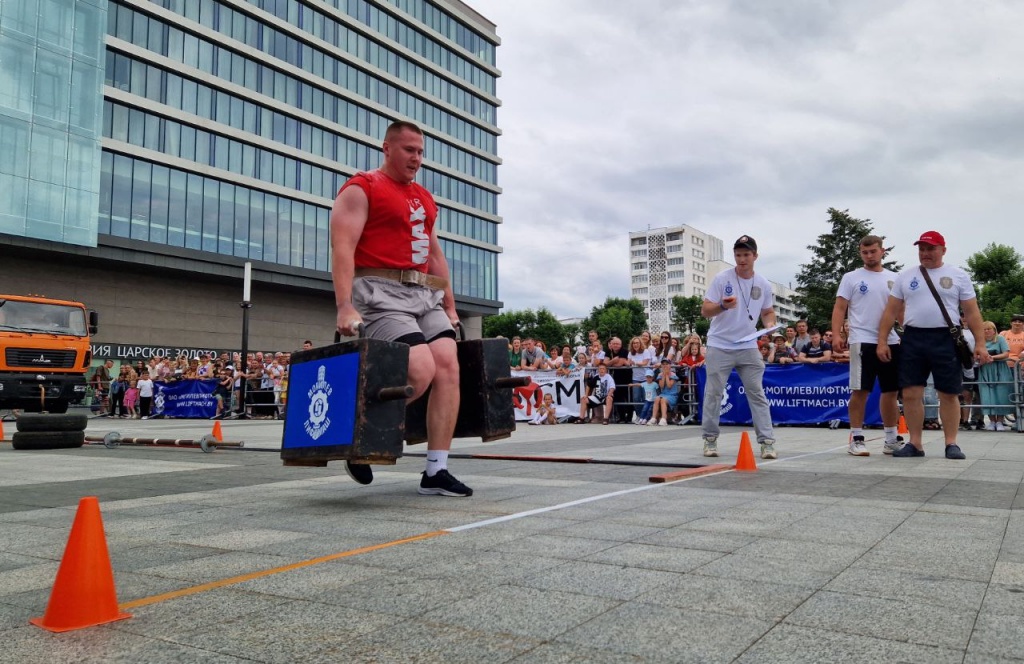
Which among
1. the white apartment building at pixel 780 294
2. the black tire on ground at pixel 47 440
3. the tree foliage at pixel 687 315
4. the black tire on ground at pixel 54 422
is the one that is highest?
the white apartment building at pixel 780 294

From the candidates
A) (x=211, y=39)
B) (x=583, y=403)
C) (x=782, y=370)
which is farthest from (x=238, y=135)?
(x=782, y=370)

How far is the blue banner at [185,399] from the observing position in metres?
22.2

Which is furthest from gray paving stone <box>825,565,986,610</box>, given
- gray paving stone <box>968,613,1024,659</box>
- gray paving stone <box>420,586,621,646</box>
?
gray paving stone <box>420,586,621,646</box>

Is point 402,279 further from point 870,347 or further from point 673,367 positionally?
point 673,367

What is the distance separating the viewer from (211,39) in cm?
4362

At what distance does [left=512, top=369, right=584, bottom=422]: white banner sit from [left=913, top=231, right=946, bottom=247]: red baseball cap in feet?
32.2

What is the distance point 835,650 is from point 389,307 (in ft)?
10.8

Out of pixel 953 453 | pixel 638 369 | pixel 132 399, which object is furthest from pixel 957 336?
pixel 132 399

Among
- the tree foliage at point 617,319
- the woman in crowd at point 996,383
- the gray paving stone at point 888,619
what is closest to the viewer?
the gray paving stone at point 888,619

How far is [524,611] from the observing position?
2266mm

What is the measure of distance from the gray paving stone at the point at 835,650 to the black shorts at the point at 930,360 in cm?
591

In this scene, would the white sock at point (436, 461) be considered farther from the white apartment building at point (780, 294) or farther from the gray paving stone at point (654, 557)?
the white apartment building at point (780, 294)

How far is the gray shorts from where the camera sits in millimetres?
4656

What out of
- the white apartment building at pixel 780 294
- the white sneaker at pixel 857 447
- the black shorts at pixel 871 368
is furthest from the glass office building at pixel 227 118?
the white apartment building at pixel 780 294
